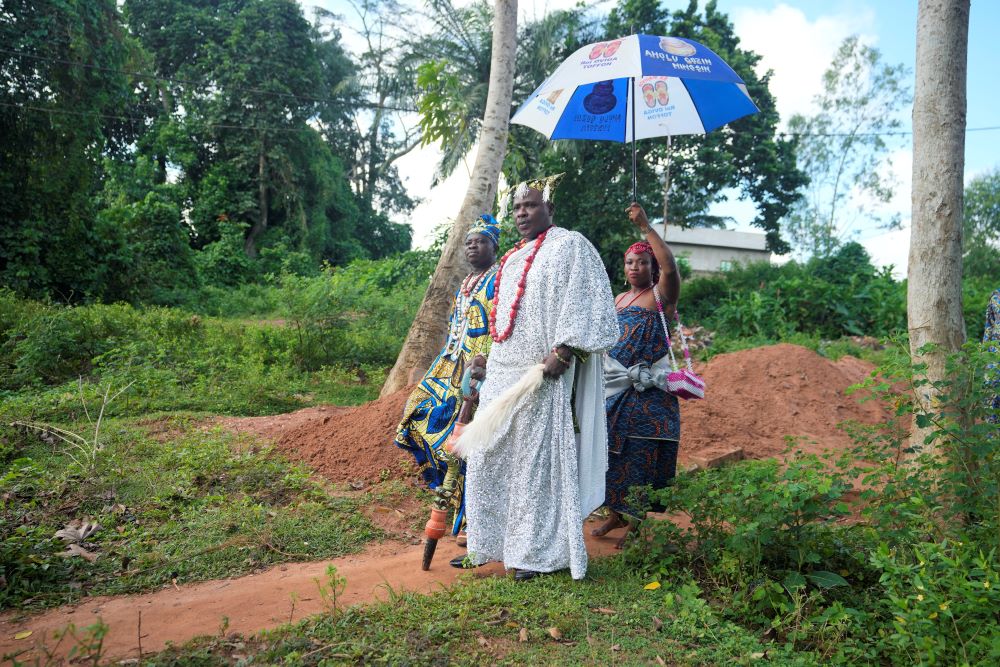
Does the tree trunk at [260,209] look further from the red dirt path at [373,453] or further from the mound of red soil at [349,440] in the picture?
the mound of red soil at [349,440]

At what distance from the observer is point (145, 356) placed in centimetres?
907

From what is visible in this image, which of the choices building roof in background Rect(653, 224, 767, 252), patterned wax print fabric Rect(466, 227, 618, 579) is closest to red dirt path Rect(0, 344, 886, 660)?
patterned wax print fabric Rect(466, 227, 618, 579)

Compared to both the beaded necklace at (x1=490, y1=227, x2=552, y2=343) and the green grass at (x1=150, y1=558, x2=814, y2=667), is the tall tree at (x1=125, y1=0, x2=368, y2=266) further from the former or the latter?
the green grass at (x1=150, y1=558, x2=814, y2=667)

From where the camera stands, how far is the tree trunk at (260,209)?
2319 cm

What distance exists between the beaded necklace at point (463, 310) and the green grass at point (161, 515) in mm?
1359

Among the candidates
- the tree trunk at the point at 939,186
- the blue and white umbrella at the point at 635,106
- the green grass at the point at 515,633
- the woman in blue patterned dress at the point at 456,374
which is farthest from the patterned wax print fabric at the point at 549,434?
the tree trunk at the point at 939,186

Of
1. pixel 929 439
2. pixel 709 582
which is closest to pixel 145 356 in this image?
pixel 709 582

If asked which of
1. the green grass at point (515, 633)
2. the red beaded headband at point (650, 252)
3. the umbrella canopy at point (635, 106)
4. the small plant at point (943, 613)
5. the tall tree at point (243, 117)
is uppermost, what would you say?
the tall tree at point (243, 117)

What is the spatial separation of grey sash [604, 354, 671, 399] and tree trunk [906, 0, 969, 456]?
4.49ft

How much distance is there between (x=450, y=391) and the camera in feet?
14.1

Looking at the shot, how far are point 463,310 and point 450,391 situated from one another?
50 cm

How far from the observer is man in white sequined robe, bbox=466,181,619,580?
11.6 ft

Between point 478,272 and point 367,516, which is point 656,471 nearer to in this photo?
point 478,272

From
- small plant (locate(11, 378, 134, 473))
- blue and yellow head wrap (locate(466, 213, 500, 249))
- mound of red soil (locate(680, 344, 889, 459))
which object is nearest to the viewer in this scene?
blue and yellow head wrap (locate(466, 213, 500, 249))
